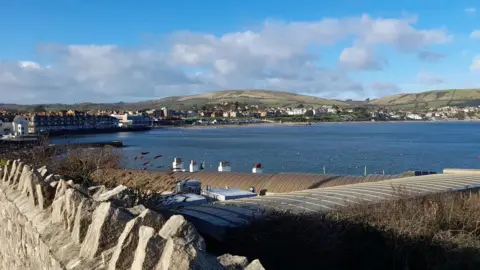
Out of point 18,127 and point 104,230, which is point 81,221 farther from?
point 18,127

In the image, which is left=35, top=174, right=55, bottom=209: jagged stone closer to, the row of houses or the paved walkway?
the paved walkway

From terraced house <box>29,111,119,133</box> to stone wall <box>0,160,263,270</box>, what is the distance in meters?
147

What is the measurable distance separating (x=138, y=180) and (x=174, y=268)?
9.27 metres

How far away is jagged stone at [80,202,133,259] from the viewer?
3.94m

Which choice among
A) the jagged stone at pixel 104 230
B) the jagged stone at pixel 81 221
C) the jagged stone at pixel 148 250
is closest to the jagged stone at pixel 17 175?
the jagged stone at pixel 81 221

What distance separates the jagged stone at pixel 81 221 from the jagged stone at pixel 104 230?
0.39m

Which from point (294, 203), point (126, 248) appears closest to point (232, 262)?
point (126, 248)

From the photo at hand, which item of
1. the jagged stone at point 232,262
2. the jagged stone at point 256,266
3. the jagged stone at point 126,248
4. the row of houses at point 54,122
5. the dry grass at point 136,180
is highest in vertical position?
the jagged stone at point 126,248

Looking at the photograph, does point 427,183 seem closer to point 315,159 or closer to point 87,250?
point 87,250

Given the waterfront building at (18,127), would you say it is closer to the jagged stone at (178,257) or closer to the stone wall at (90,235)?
the stone wall at (90,235)

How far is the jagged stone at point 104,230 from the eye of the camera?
394 cm

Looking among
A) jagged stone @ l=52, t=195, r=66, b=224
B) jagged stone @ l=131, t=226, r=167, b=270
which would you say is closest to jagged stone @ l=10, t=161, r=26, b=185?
jagged stone @ l=52, t=195, r=66, b=224

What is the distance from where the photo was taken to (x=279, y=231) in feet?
32.6

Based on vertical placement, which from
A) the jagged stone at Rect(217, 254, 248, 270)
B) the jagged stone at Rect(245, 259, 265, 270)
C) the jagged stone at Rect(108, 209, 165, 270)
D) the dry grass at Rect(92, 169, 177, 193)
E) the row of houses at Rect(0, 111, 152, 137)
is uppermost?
the jagged stone at Rect(108, 209, 165, 270)
